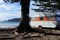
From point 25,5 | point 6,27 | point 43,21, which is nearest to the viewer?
point 25,5

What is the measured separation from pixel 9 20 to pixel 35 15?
51.6 inches

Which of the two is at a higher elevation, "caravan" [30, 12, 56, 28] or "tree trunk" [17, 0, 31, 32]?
"tree trunk" [17, 0, 31, 32]

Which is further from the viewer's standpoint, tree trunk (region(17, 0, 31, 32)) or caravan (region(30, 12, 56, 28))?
caravan (region(30, 12, 56, 28))

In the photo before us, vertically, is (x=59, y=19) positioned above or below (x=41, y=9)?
below

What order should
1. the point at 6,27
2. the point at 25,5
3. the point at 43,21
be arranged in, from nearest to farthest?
the point at 25,5, the point at 6,27, the point at 43,21

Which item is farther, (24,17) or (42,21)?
(42,21)

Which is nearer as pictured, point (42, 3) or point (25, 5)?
point (25, 5)

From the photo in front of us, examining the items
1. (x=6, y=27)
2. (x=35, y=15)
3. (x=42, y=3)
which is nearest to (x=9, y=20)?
(x=6, y=27)

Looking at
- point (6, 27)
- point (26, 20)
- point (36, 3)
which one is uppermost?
point (36, 3)

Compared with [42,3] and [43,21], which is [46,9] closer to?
[42,3]

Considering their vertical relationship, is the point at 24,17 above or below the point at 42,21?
above

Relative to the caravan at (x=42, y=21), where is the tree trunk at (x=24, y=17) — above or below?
above

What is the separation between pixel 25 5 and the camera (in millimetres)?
7355

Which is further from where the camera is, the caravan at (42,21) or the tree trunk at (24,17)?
the caravan at (42,21)
